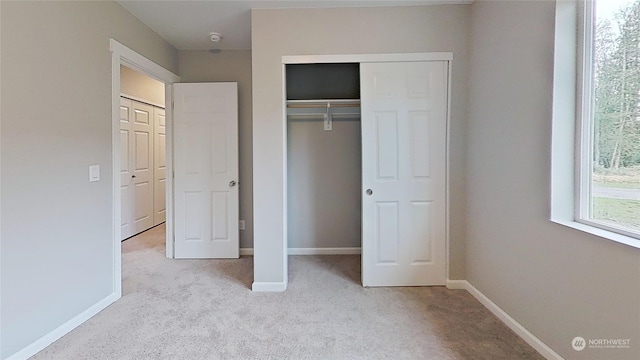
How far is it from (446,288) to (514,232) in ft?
3.00

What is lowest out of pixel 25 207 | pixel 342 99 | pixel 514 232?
pixel 514 232

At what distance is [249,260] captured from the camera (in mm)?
3609

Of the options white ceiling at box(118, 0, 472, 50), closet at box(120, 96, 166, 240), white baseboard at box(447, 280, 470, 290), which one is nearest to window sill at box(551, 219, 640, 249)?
white baseboard at box(447, 280, 470, 290)

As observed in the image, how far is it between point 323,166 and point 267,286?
1567 millimetres

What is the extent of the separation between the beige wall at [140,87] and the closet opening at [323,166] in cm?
228

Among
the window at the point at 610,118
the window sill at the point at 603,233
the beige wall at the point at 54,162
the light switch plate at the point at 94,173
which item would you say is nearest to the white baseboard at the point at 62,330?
the beige wall at the point at 54,162

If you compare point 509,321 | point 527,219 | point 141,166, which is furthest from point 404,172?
point 141,166

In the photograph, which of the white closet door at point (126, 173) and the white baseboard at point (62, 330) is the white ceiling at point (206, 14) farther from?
the white baseboard at point (62, 330)

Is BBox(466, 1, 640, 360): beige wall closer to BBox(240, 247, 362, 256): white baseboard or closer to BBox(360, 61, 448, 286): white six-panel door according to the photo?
BBox(360, 61, 448, 286): white six-panel door

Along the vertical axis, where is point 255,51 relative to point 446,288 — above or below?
above

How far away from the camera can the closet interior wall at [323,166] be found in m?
3.71

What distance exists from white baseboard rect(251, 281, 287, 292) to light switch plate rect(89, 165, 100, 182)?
59.5 inches

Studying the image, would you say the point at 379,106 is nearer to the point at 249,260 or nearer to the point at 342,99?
the point at 342,99

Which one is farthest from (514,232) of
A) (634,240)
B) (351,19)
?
(351,19)
